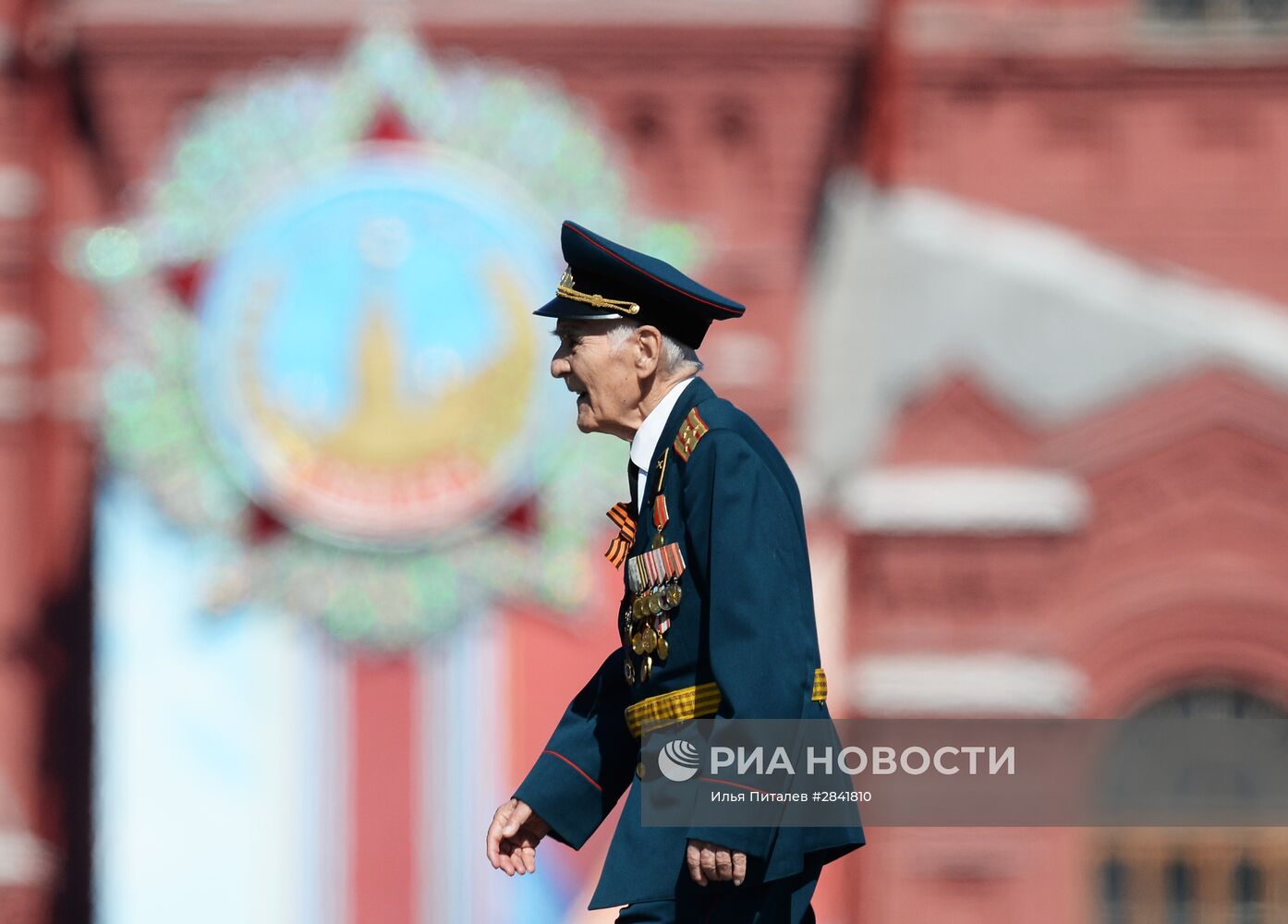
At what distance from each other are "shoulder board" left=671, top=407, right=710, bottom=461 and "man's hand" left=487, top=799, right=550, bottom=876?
26.2 inches

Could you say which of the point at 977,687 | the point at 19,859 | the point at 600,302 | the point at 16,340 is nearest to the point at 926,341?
the point at 977,687

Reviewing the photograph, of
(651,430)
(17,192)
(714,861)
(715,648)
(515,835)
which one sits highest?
(17,192)

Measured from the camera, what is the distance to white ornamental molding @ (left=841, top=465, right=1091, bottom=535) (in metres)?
9.14

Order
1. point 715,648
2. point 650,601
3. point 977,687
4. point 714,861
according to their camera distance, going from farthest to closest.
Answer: point 977,687 → point 650,601 → point 715,648 → point 714,861

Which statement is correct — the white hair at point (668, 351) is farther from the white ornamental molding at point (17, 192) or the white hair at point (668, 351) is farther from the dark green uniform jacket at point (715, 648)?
the white ornamental molding at point (17, 192)

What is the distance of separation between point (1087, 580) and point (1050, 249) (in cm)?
140

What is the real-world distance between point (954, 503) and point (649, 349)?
5535 millimetres

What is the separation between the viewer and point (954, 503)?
9.13 metres

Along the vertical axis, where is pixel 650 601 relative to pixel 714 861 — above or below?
above

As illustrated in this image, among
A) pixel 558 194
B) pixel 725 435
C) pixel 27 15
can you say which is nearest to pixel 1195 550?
pixel 558 194

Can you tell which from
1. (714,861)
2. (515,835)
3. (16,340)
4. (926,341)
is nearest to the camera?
(714,861)

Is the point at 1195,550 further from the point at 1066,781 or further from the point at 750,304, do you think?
the point at 750,304

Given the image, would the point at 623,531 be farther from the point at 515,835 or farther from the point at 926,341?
Answer: the point at 926,341

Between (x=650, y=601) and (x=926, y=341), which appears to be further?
(x=926, y=341)
